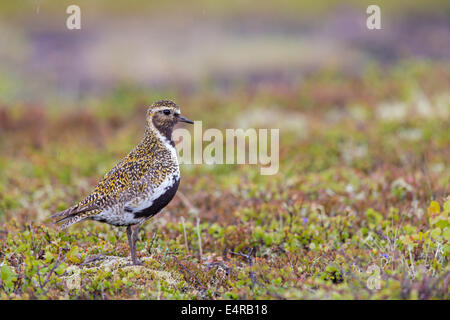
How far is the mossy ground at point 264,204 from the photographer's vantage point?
536cm

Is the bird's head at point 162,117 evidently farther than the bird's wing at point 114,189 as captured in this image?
Yes

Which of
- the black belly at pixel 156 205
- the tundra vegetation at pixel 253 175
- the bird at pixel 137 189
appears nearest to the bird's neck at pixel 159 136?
A: the bird at pixel 137 189

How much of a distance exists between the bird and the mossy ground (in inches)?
17.5

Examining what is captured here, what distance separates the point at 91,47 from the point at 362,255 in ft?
74.4

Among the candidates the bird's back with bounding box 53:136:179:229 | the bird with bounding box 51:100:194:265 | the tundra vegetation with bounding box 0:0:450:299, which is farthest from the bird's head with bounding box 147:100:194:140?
the tundra vegetation with bounding box 0:0:450:299

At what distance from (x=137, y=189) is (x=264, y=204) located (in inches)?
104

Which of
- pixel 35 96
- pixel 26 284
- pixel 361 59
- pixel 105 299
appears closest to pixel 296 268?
pixel 105 299

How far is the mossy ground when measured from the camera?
17.6ft

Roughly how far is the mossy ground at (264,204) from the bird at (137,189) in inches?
17.5

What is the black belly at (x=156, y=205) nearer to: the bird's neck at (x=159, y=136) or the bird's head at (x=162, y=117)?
the bird's neck at (x=159, y=136)

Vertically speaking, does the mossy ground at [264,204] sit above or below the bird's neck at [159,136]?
below

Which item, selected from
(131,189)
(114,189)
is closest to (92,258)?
(114,189)

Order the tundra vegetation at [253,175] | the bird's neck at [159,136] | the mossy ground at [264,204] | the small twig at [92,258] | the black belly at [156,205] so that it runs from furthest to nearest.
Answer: the bird's neck at [159,136]
the small twig at [92,258]
the black belly at [156,205]
the tundra vegetation at [253,175]
the mossy ground at [264,204]

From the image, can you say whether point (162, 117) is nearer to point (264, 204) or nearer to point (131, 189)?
point (131, 189)
